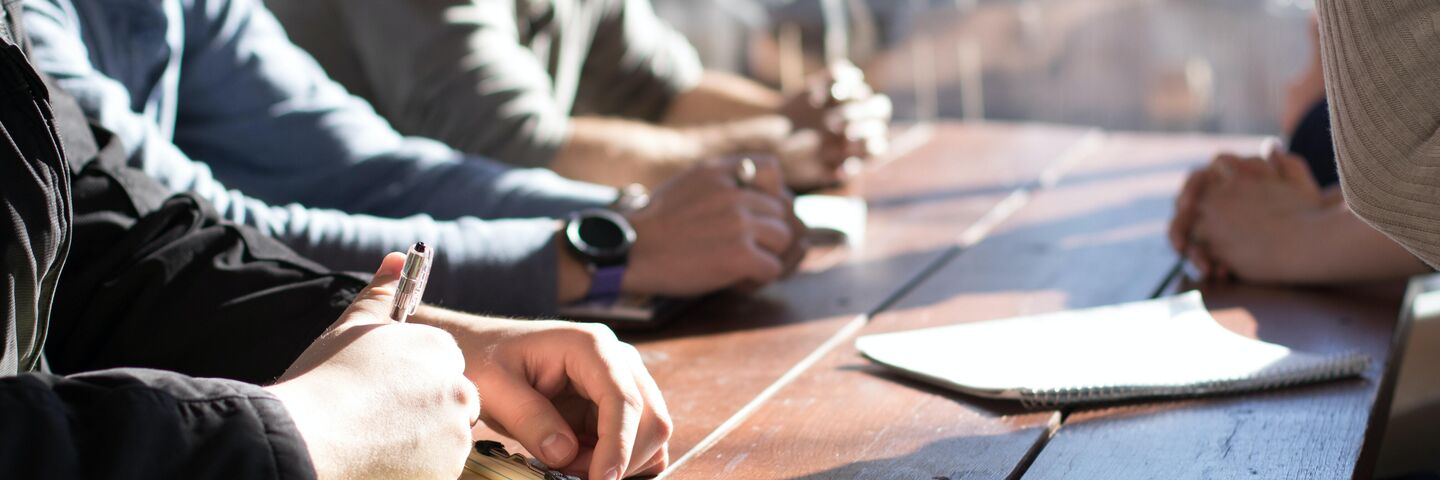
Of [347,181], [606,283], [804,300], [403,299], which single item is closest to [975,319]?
[804,300]

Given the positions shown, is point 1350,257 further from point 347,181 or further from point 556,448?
point 347,181

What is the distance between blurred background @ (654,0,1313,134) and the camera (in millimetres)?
4383

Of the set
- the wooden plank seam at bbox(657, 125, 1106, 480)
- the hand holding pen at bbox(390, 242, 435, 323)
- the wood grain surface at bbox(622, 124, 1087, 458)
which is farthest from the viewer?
the wood grain surface at bbox(622, 124, 1087, 458)

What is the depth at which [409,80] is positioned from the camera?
6.46 feet

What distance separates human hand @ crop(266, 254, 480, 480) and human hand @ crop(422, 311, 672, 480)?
0.22ft

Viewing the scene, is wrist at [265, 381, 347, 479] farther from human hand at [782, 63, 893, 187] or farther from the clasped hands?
human hand at [782, 63, 893, 187]

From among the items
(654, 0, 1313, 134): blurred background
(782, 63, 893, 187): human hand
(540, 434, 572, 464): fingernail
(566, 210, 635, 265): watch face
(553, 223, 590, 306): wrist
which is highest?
(540, 434, 572, 464): fingernail

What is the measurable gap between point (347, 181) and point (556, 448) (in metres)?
0.77

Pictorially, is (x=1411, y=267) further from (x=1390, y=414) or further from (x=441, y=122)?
(x=441, y=122)

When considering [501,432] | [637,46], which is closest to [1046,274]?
[501,432]

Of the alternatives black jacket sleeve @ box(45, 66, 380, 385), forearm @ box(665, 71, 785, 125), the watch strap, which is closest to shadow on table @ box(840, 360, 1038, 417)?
the watch strap

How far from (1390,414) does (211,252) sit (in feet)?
3.21

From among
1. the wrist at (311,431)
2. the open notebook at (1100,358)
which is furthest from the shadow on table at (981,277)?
the wrist at (311,431)

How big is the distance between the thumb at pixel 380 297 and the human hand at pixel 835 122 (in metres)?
1.17
